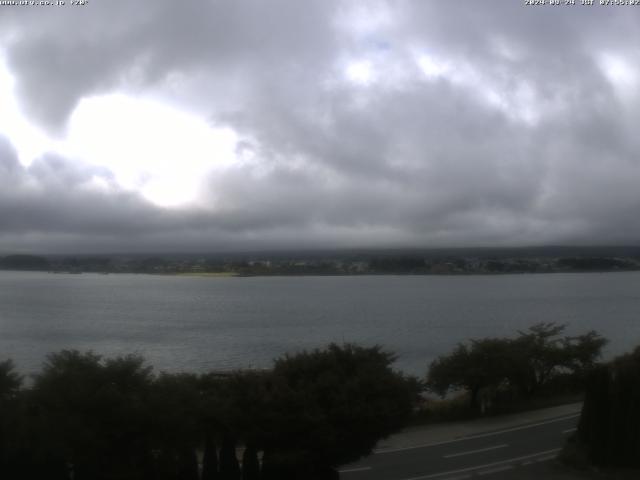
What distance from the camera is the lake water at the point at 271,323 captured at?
4459cm

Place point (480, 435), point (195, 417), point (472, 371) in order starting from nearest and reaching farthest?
point (195, 417) → point (480, 435) → point (472, 371)

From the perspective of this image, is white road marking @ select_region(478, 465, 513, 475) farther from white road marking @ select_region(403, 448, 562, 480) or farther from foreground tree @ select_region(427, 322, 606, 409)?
foreground tree @ select_region(427, 322, 606, 409)

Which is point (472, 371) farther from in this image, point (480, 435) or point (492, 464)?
point (492, 464)

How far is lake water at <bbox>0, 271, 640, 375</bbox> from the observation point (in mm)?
44594

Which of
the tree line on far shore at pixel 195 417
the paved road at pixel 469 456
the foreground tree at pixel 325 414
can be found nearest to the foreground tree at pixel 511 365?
the paved road at pixel 469 456

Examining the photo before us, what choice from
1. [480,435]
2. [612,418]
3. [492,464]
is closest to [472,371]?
[480,435]

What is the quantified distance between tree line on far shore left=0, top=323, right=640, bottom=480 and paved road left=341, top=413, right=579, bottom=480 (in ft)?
8.06

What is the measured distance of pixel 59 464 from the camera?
1142 centimetres

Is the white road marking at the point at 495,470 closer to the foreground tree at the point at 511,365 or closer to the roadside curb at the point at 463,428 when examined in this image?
the roadside curb at the point at 463,428

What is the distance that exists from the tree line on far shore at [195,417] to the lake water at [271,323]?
24.9 metres

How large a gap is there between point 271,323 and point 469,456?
148ft

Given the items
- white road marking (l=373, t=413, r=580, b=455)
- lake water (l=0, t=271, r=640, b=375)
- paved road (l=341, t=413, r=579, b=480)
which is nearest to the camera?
paved road (l=341, t=413, r=579, b=480)

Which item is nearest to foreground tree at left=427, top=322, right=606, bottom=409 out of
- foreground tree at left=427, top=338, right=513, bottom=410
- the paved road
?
foreground tree at left=427, top=338, right=513, bottom=410

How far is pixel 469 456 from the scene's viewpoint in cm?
1805
